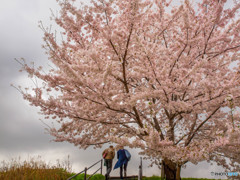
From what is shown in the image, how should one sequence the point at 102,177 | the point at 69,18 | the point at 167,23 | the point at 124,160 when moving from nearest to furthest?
the point at 69,18 → the point at 167,23 → the point at 124,160 → the point at 102,177

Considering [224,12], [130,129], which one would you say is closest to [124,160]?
[130,129]

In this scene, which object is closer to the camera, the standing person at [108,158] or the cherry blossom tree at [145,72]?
the cherry blossom tree at [145,72]

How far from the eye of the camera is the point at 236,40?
734 centimetres

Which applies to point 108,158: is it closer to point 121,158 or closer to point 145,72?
point 121,158

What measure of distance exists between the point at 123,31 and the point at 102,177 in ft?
31.8

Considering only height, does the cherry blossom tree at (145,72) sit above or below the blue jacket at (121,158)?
above

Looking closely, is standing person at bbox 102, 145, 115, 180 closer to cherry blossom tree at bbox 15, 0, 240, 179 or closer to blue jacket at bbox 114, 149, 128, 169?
blue jacket at bbox 114, 149, 128, 169

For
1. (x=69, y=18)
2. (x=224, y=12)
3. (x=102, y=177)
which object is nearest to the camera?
(x=224, y=12)

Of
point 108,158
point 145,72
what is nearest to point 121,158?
point 108,158

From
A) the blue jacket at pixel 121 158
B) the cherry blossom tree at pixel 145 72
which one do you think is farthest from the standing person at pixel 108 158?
the cherry blossom tree at pixel 145 72

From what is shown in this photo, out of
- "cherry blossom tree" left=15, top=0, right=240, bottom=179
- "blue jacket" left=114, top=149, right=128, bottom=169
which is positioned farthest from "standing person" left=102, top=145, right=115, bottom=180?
"cherry blossom tree" left=15, top=0, right=240, bottom=179

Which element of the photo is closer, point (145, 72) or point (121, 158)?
point (145, 72)

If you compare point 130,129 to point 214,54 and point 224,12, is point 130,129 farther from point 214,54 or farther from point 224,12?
point 224,12

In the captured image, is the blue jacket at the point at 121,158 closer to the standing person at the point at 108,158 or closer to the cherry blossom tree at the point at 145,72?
the standing person at the point at 108,158
